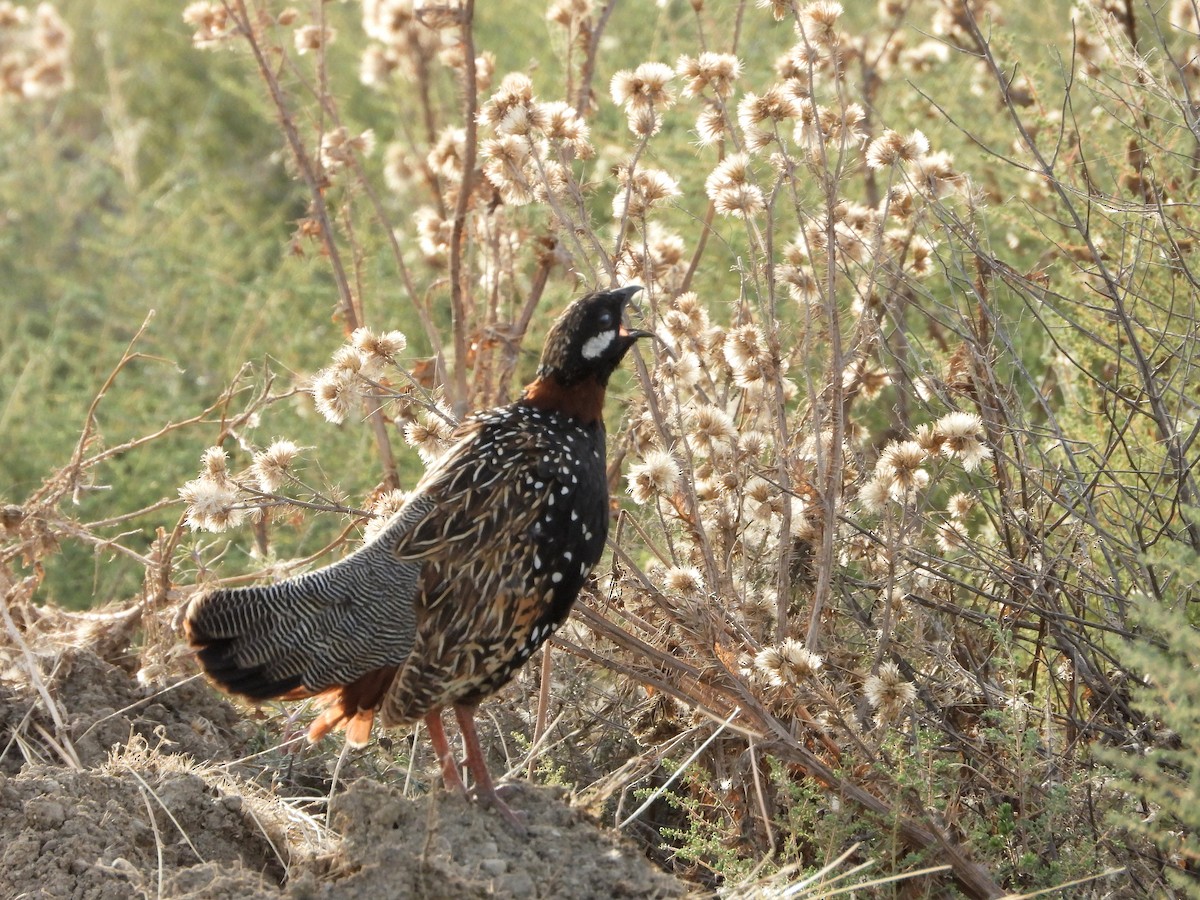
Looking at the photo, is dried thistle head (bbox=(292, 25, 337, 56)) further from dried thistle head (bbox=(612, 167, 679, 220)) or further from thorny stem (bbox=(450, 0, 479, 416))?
dried thistle head (bbox=(612, 167, 679, 220))

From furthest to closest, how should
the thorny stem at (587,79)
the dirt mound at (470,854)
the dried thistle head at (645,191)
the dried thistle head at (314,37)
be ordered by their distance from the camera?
the dried thistle head at (314,37) → the thorny stem at (587,79) → the dried thistle head at (645,191) → the dirt mound at (470,854)

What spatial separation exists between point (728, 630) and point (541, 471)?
760 mm

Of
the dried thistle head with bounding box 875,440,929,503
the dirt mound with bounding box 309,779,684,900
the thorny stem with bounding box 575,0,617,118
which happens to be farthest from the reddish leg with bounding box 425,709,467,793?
the thorny stem with bounding box 575,0,617,118

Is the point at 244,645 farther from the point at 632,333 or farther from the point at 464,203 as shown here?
the point at 464,203

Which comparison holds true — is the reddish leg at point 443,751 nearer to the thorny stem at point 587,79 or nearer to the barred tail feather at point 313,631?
the barred tail feather at point 313,631

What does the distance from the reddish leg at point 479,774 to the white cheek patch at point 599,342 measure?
3.53 ft

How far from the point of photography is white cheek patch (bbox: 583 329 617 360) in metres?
4.47

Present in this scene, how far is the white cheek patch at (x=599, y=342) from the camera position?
447 centimetres

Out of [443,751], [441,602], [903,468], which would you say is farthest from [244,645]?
[903,468]

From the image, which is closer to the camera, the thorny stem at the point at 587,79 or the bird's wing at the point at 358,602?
the bird's wing at the point at 358,602

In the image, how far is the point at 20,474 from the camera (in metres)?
7.79

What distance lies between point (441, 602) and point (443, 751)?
1.72 feet

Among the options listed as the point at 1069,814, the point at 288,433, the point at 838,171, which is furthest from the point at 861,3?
the point at 1069,814

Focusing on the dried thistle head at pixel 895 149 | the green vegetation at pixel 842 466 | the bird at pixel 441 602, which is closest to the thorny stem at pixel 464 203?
the green vegetation at pixel 842 466
